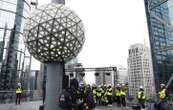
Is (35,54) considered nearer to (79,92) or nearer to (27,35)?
(27,35)

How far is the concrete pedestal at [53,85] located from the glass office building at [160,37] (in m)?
24.8

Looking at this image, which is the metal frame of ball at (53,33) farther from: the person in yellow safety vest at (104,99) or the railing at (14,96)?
the railing at (14,96)

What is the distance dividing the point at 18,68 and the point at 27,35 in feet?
94.8

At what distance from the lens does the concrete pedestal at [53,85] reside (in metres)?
7.07

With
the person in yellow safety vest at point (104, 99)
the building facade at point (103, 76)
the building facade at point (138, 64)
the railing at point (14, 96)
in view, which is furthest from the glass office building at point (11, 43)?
the building facade at point (138, 64)

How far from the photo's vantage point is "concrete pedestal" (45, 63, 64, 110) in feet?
23.2

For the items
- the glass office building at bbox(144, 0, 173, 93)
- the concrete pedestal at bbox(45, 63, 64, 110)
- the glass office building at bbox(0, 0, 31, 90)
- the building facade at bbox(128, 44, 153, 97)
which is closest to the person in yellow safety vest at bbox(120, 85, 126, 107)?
the concrete pedestal at bbox(45, 63, 64, 110)

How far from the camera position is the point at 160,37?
33531 millimetres

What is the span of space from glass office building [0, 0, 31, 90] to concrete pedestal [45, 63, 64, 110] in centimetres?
2546

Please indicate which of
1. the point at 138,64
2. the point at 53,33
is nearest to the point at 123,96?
the point at 53,33

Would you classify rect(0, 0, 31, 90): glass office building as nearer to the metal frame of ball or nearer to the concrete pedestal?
the concrete pedestal

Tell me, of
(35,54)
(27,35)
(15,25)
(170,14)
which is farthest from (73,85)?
(15,25)

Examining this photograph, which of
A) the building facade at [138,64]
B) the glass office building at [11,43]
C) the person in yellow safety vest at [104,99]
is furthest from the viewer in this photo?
the building facade at [138,64]

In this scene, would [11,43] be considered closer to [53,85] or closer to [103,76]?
[103,76]
